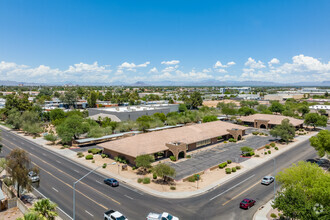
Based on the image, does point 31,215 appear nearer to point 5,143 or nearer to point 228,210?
point 228,210

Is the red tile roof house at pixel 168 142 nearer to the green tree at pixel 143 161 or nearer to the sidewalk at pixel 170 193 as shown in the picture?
the green tree at pixel 143 161

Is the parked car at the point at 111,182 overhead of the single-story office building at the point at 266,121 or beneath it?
beneath

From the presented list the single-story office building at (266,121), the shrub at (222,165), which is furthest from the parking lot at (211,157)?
the single-story office building at (266,121)

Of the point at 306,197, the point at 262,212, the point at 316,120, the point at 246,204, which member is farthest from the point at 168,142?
the point at 316,120

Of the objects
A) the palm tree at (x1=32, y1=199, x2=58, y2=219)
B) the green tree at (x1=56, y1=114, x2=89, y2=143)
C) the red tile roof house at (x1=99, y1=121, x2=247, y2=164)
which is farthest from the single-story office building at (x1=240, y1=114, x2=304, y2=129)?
the palm tree at (x1=32, y1=199, x2=58, y2=219)

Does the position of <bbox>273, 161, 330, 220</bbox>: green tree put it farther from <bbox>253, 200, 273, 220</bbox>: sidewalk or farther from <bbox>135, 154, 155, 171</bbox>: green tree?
<bbox>135, 154, 155, 171</bbox>: green tree

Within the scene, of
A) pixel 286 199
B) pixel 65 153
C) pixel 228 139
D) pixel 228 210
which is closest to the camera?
pixel 286 199

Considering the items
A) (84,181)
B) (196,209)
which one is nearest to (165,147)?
(84,181)
